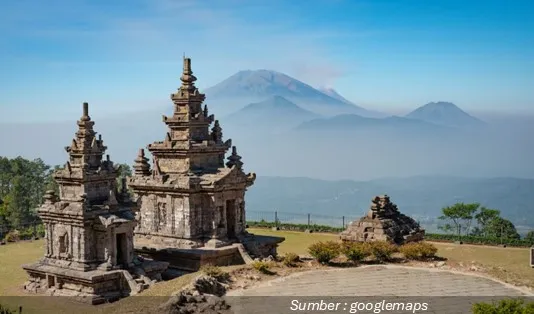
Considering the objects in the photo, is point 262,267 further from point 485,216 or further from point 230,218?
point 485,216

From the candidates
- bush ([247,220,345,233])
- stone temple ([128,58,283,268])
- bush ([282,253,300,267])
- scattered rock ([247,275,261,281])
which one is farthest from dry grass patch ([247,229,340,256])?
scattered rock ([247,275,261,281])

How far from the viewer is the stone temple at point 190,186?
3569 cm

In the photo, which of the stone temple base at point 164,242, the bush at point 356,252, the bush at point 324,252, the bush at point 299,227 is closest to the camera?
the bush at point 324,252

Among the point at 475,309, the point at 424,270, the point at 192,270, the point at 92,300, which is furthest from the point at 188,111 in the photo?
the point at 475,309

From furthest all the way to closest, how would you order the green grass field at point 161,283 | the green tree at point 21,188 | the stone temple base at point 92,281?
1. the green tree at point 21,188
2. the stone temple base at point 92,281
3. the green grass field at point 161,283

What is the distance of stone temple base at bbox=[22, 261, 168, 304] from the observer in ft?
94.7

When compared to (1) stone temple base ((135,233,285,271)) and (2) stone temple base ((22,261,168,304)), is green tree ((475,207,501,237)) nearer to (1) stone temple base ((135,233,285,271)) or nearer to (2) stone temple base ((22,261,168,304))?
(1) stone temple base ((135,233,285,271))

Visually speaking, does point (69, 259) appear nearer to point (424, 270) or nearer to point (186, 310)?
point (186, 310)

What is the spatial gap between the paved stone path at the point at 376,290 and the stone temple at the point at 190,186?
813 cm

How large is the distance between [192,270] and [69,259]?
607 cm

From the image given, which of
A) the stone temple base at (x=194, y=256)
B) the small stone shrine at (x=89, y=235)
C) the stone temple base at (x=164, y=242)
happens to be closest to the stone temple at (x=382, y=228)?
the stone temple base at (x=194, y=256)

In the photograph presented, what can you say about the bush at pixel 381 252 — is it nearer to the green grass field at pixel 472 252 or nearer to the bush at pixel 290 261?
the green grass field at pixel 472 252

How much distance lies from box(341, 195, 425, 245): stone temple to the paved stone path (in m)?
7.41

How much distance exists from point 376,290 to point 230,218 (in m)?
12.4
